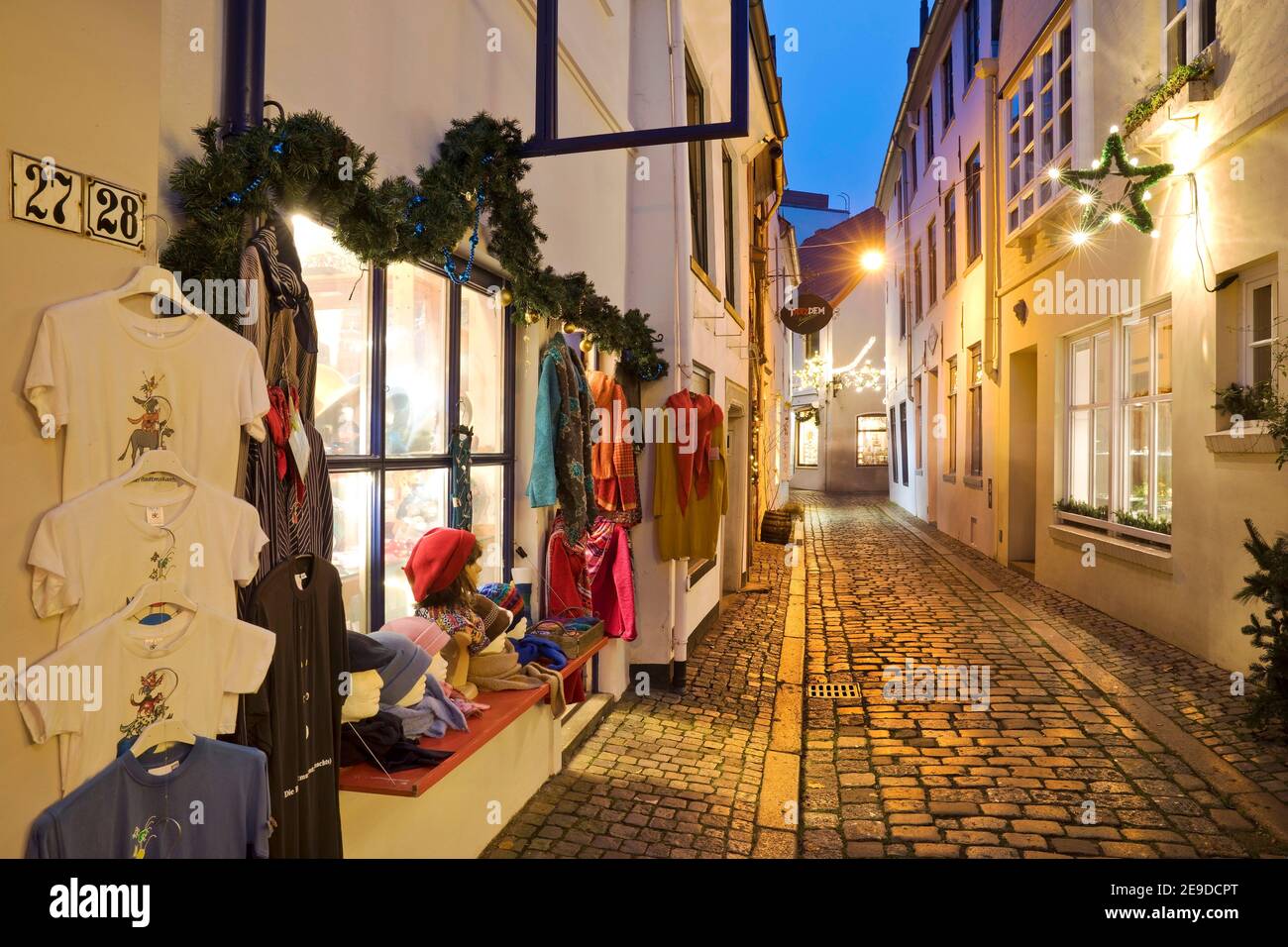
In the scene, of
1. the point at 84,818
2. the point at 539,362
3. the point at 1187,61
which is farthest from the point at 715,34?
the point at 84,818

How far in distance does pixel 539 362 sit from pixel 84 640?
3.35 meters

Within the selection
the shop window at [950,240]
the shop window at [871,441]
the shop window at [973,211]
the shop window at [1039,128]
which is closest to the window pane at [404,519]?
the shop window at [1039,128]

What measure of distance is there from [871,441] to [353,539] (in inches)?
1258

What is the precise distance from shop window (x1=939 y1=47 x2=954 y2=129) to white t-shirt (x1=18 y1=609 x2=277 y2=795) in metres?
18.1

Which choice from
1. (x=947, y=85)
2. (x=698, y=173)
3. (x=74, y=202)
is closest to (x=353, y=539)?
(x=74, y=202)

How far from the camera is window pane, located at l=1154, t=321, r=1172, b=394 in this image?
8.16 metres

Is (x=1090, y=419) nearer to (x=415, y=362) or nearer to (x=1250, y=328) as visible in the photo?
(x=1250, y=328)

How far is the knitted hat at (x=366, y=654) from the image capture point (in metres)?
2.98

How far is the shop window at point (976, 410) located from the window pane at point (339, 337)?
13.1 meters

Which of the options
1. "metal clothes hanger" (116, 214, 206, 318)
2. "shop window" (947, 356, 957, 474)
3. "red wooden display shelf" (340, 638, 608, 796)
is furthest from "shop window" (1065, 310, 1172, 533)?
"metal clothes hanger" (116, 214, 206, 318)

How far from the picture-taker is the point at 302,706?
8.50ft

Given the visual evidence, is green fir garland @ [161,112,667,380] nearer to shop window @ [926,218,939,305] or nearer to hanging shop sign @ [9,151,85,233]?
hanging shop sign @ [9,151,85,233]

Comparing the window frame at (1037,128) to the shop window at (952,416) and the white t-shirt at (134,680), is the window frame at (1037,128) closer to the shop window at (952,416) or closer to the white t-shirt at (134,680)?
the shop window at (952,416)
